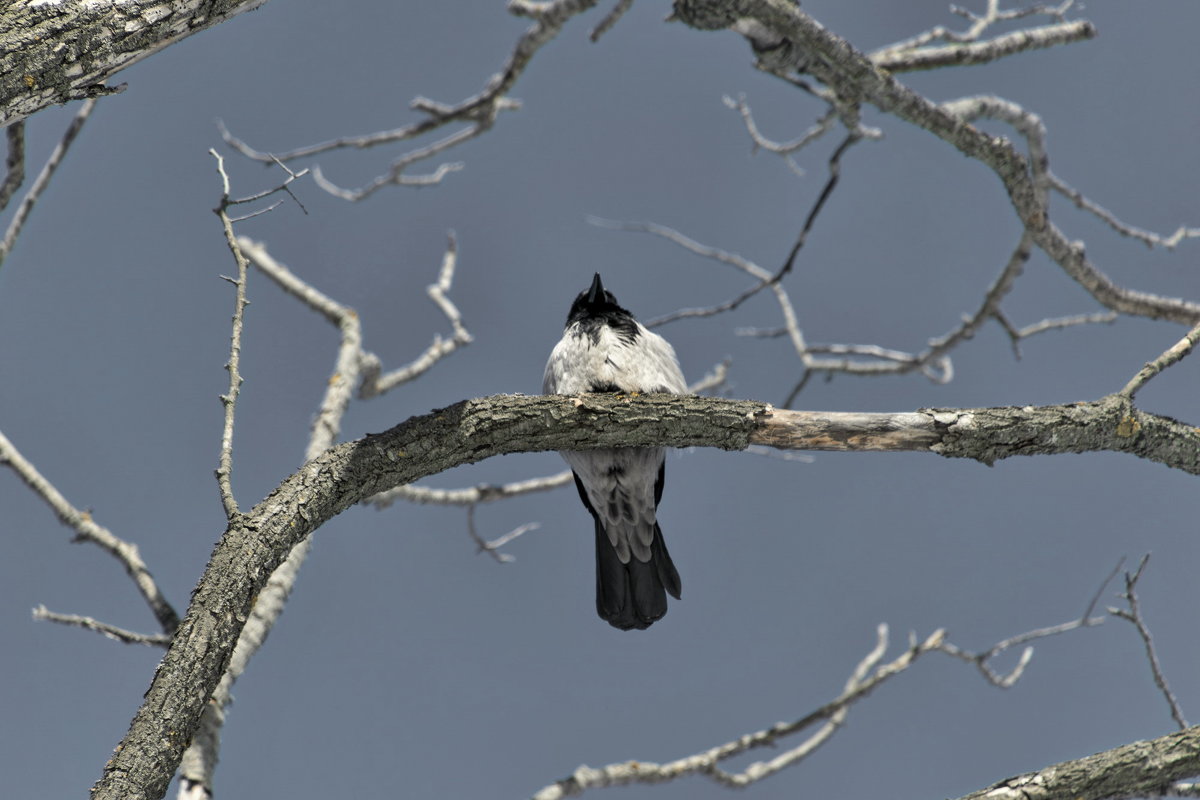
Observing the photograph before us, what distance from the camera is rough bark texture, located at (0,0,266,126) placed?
1932 millimetres

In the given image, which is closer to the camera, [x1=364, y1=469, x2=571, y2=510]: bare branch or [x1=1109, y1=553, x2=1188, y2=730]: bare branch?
[x1=1109, y1=553, x2=1188, y2=730]: bare branch

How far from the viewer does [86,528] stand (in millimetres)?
3674

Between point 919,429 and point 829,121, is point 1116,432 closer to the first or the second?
point 919,429

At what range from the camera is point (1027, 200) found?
14.0 feet

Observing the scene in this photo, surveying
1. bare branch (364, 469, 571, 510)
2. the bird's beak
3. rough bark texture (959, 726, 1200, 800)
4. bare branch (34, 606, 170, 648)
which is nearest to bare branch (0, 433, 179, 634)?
bare branch (34, 606, 170, 648)

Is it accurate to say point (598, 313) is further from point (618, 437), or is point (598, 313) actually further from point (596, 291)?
point (618, 437)

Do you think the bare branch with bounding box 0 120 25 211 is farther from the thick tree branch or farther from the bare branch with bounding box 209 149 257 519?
the thick tree branch

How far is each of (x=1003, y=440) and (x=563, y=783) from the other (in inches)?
105

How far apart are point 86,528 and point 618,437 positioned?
2.31 metres

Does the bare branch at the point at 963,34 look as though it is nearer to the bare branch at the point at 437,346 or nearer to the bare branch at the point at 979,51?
the bare branch at the point at 979,51

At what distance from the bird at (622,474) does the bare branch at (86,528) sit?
176 cm

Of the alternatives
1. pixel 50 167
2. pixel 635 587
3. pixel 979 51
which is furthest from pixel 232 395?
pixel 979 51

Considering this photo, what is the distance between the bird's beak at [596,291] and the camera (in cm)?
449

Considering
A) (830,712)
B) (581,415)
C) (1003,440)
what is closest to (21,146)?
(581,415)
